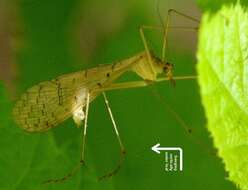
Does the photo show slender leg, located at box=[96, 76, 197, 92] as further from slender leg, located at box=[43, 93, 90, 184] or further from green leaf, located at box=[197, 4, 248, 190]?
green leaf, located at box=[197, 4, 248, 190]

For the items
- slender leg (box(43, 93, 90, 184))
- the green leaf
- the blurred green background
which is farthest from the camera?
the blurred green background

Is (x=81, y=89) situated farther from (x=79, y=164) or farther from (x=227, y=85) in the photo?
(x=227, y=85)

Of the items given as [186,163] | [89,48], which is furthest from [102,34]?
[186,163]

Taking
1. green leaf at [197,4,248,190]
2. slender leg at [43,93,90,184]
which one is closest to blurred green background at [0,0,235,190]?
slender leg at [43,93,90,184]

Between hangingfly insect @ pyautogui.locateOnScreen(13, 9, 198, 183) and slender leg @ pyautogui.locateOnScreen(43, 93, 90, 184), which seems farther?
hangingfly insect @ pyautogui.locateOnScreen(13, 9, 198, 183)

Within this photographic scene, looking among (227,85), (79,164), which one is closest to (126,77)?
(79,164)

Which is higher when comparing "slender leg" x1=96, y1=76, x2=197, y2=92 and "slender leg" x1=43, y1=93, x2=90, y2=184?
"slender leg" x1=96, y1=76, x2=197, y2=92

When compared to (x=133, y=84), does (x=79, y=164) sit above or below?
below
